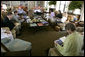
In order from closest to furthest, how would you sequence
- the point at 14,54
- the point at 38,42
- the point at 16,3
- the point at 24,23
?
1. the point at 14,54
2. the point at 38,42
3. the point at 24,23
4. the point at 16,3

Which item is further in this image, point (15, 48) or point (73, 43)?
point (15, 48)

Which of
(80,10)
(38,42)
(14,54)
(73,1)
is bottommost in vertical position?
(38,42)

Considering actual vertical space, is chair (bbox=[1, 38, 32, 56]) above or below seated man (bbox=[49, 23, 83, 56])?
below

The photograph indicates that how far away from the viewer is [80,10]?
4.82 m

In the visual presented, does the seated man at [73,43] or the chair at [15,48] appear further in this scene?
the chair at [15,48]

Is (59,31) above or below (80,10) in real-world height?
below

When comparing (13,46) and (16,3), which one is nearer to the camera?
(13,46)

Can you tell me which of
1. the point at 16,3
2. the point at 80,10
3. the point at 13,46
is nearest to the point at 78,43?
the point at 13,46

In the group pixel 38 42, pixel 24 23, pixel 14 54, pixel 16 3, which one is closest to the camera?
pixel 14 54

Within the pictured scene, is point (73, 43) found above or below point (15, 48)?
above

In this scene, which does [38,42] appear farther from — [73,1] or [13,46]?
[73,1]

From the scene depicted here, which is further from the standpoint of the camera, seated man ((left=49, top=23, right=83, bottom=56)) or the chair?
the chair

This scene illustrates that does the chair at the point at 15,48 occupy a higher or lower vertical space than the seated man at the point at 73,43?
lower

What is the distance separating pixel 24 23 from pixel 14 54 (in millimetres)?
3039
